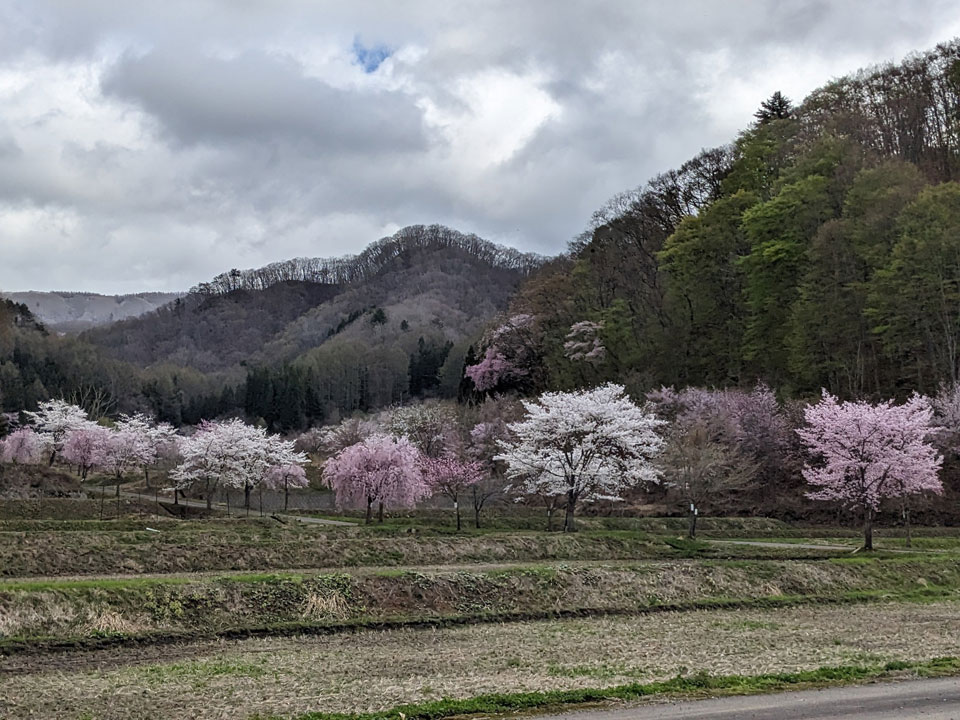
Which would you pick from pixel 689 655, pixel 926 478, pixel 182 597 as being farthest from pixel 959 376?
pixel 182 597

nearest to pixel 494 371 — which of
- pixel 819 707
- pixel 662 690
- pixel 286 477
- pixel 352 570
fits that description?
pixel 286 477

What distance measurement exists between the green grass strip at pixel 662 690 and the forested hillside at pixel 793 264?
37796 mm

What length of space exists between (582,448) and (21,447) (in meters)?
59.3

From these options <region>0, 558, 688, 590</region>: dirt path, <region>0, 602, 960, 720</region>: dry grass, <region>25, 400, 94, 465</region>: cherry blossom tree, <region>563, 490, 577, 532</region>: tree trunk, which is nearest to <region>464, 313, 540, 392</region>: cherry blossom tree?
<region>25, 400, 94, 465</region>: cherry blossom tree

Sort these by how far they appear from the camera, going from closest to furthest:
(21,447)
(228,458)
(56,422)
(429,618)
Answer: (429,618) < (228,458) < (21,447) < (56,422)

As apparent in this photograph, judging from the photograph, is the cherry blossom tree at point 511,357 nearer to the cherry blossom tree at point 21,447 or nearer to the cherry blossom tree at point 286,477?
the cherry blossom tree at point 286,477

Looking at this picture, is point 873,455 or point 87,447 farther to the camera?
point 87,447

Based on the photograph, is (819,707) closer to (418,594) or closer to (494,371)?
(418,594)

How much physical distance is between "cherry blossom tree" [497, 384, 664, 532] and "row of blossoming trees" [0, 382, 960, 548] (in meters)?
0.07

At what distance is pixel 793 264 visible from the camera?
58750 millimetres

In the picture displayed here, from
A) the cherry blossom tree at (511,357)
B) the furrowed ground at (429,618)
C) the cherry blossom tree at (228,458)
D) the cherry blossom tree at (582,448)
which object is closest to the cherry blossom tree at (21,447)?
the cherry blossom tree at (228,458)

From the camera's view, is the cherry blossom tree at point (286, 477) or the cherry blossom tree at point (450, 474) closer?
the cherry blossom tree at point (450, 474)

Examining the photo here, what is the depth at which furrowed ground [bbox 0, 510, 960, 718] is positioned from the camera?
1405cm

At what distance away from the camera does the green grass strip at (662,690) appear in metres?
12.1
